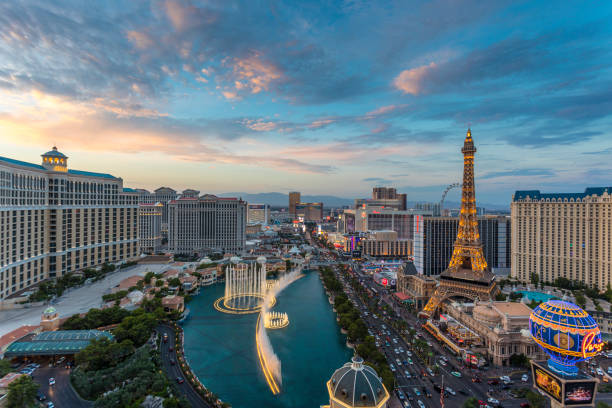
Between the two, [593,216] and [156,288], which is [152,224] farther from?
[593,216]

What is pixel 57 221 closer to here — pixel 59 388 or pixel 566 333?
pixel 59 388

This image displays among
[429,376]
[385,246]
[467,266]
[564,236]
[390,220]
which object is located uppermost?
[564,236]

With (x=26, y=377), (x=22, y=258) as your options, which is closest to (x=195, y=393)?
(x=26, y=377)

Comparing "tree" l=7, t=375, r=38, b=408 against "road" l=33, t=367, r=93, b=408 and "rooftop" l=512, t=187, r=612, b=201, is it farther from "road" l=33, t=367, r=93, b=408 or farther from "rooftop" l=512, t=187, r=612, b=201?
"rooftop" l=512, t=187, r=612, b=201

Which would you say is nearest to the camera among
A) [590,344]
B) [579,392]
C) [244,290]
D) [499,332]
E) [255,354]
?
[590,344]

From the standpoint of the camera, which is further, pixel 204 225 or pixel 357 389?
pixel 204 225

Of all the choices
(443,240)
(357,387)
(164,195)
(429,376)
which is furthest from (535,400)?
(164,195)

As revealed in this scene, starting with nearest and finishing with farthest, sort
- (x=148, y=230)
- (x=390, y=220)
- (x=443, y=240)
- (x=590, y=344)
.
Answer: (x=590, y=344) → (x=443, y=240) → (x=148, y=230) → (x=390, y=220)

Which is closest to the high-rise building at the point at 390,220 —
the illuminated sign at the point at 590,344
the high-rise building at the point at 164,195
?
the high-rise building at the point at 164,195
